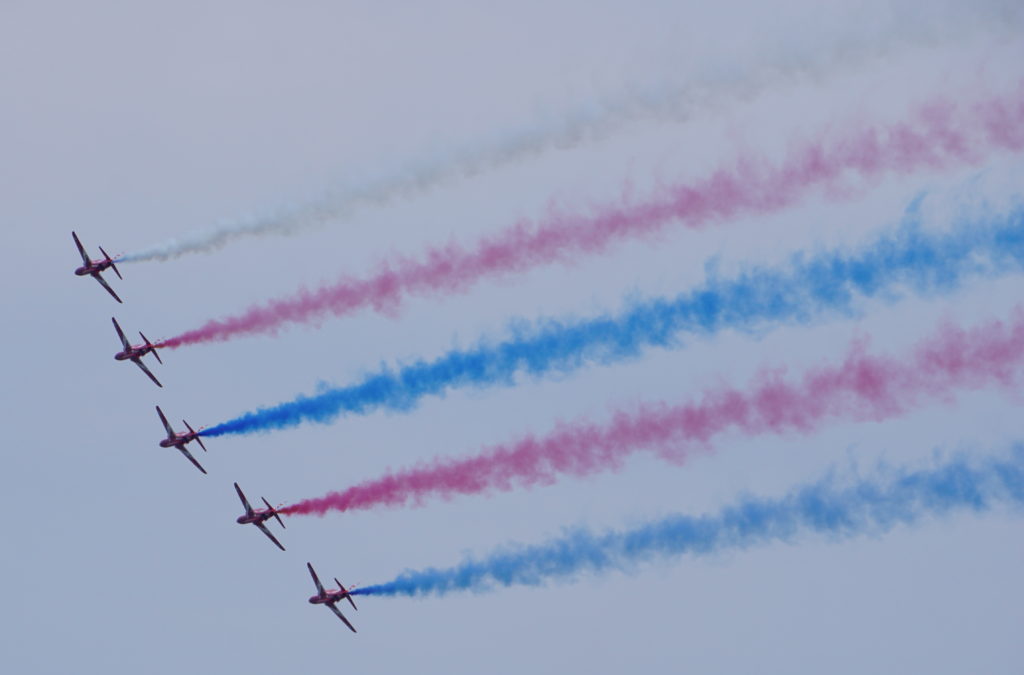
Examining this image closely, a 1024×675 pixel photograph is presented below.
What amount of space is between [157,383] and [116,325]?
248 cm

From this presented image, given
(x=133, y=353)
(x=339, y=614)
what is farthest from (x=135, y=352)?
(x=339, y=614)

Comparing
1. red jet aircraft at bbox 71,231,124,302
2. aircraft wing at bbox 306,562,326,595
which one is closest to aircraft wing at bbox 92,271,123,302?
red jet aircraft at bbox 71,231,124,302

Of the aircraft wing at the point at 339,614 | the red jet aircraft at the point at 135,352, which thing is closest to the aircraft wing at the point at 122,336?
the red jet aircraft at the point at 135,352

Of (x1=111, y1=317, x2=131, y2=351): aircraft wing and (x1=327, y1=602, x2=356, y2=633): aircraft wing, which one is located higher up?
(x1=111, y1=317, x2=131, y2=351): aircraft wing

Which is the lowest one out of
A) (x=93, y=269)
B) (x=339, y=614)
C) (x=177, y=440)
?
(x=339, y=614)

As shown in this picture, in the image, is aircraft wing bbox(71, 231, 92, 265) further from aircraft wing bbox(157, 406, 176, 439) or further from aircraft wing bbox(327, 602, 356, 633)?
aircraft wing bbox(327, 602, 356, 633)

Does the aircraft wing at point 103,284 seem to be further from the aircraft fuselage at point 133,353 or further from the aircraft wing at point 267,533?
the aircraft wing at point 267,533

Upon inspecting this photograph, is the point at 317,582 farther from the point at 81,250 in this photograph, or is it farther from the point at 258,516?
the point at 81,250

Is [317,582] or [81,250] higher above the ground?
[81,250]

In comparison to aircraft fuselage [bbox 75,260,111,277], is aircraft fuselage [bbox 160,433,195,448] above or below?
below

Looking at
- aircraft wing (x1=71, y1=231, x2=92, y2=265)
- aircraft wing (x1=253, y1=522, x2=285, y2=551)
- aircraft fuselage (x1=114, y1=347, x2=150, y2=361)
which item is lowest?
aircraft wing (x1=253, y1=522, x2=285, y2=551)

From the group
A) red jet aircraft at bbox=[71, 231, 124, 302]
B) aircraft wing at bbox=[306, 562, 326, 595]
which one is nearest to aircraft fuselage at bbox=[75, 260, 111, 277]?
red jet aircraft at bbox=[71, 231, 124, 302]

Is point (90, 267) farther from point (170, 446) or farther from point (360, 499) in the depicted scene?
point (360, 499)

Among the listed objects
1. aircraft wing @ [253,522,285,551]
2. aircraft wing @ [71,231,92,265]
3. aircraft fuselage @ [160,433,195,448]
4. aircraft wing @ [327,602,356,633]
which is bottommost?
aircraft wing @ [327,602,356,633]
